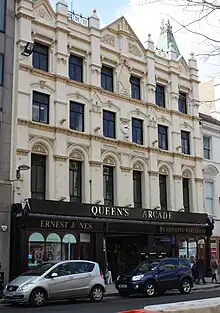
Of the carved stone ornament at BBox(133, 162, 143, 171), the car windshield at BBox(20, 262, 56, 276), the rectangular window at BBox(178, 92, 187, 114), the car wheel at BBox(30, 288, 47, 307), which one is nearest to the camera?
the car wheel at BBox(30, 288, 47, 307)

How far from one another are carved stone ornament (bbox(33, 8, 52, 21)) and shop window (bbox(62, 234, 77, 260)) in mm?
11960

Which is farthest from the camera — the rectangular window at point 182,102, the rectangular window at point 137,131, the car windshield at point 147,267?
the rectangular window at point 182,102

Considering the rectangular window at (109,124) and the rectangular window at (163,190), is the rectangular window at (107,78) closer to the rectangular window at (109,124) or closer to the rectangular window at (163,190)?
the rectangular window at (109,124)

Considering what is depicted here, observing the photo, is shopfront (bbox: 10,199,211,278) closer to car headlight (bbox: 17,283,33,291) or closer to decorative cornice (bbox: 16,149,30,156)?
decorative cornice (bbox: 16,149,30,156)

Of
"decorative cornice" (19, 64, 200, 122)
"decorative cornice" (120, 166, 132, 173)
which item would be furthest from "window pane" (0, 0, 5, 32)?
"decorative cornice" (120, 166, 132, 173)

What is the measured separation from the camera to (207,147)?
35188 mm

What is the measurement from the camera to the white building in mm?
34062

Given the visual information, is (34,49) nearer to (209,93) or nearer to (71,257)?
(71,257)

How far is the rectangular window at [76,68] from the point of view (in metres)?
27.7

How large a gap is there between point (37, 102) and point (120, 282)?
1046cm

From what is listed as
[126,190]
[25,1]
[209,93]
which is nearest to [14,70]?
[25,1]

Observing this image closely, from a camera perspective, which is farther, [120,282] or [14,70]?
[14,70]

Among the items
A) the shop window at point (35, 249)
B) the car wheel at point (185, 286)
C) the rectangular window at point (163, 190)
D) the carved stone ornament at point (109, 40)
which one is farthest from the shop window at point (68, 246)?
the carved stone ornament at point (109, 40)

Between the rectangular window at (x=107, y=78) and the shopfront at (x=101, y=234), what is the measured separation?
764 centimetres
